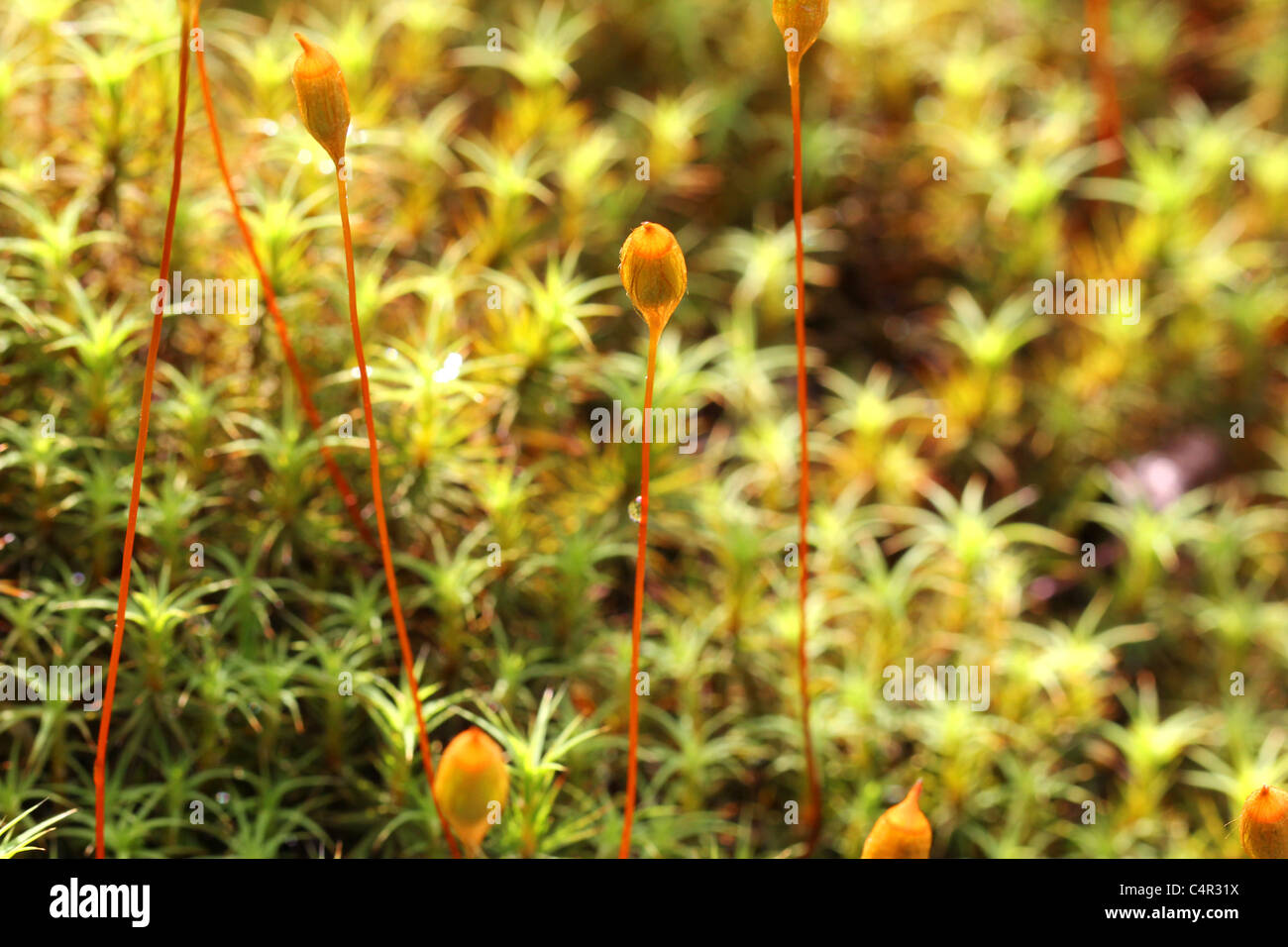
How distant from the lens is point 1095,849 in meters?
1.13

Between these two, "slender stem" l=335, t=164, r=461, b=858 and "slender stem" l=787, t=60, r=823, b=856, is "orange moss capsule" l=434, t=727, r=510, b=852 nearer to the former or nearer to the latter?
"slender stem" l=335, t=164, r=461, b=858

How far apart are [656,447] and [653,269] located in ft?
1.69

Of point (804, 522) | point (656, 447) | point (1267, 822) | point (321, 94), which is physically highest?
point (321, 94)

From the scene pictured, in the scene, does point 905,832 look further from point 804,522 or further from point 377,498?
point 377,498

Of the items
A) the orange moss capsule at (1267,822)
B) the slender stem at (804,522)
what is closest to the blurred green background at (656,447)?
the slender stem at (804,522)

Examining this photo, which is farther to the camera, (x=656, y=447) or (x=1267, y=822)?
(x=656, y=447)

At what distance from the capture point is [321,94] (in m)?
0.74

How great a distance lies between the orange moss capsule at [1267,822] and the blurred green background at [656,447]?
37 cm

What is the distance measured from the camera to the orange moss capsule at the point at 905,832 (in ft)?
2.42

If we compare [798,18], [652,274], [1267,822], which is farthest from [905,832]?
[798,18]

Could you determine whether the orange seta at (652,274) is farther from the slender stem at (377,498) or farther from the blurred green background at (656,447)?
the blurred green background at (656,447)

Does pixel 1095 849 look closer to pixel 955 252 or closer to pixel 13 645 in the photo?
pixel 955 252

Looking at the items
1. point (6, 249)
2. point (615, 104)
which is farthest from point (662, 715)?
point (615, 104)
